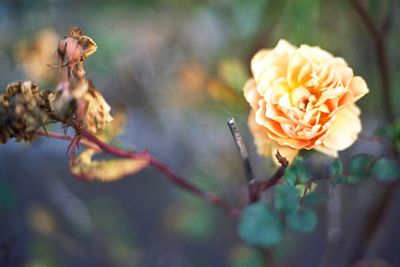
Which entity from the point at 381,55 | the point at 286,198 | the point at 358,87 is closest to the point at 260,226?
the point at 286,198

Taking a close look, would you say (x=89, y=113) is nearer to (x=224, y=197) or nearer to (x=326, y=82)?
(x=326, y=82)

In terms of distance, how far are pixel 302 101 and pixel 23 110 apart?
0.68 ft

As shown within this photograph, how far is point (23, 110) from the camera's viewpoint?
388mm

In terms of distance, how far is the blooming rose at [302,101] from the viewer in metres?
0.43

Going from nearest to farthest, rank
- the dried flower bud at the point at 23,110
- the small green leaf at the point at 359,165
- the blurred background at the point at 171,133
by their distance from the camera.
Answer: the dried flower bud at the point at 23,110 < the small green leaf at the point at 359,165 < the blurred background at the point at 171,133

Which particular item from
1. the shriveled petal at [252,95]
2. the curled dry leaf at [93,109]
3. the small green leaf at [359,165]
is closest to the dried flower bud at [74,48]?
the curled dry leaf at [93,109]

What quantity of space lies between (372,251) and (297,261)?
169 mm

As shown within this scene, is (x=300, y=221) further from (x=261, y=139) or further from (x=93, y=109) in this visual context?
(x=93, y=109)

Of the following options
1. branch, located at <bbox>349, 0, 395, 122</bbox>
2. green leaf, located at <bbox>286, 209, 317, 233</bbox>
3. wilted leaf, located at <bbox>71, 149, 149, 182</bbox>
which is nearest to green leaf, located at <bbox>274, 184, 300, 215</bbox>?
green leaf, located at <bbox>286, 209, 317, 233</bbox>

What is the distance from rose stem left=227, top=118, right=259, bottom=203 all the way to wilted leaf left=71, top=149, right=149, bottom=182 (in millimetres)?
92

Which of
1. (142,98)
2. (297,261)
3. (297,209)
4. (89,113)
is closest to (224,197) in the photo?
(297,261)

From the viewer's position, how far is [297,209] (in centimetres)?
49

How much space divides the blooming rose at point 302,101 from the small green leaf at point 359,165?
63 millimetres

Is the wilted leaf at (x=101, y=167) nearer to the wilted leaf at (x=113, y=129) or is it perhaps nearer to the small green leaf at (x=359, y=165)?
the wilted leaf at (x=113, y=129)
